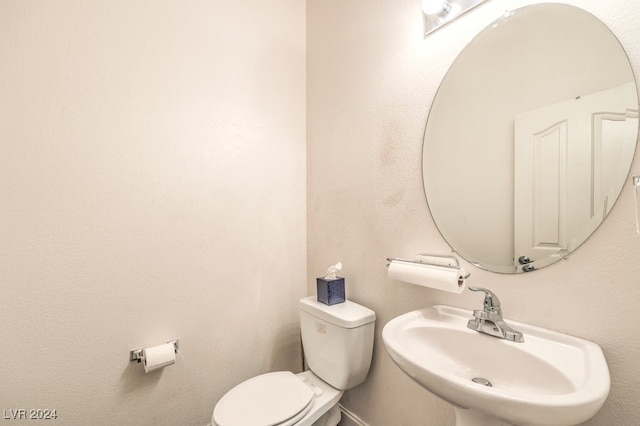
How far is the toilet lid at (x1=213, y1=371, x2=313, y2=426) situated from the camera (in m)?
0.96

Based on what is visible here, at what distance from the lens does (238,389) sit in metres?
1.14

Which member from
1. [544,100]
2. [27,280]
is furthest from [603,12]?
[27,280]

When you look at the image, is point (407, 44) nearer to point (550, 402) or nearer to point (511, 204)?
point (511, 204)

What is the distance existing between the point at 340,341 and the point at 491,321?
604 millimetres

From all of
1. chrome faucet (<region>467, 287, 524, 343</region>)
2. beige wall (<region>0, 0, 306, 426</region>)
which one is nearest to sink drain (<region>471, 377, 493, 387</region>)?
chrome faucet (<region>467, 287, 524, 343</region>)

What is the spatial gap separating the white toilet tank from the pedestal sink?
0.98 feet

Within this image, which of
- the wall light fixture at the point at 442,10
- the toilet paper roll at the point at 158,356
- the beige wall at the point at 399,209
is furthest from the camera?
the toilet paper roll at the point at 158,356

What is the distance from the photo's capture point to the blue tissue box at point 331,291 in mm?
1267

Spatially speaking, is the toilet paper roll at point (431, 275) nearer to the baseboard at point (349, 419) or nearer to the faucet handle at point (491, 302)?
the faucet handle at point (491, 302)

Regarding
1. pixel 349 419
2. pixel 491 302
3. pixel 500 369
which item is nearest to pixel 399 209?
pixel 491 302

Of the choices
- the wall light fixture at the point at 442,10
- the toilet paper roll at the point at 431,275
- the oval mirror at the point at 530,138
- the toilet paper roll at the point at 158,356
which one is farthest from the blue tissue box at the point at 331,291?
the wall light fixture at the point at 442,10

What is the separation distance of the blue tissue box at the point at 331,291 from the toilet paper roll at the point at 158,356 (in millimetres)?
688

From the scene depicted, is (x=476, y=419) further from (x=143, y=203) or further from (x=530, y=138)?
(x=143, y=203)

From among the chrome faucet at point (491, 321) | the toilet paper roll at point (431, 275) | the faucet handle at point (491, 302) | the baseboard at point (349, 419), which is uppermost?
the toilet paper roll at point (431, 275)
